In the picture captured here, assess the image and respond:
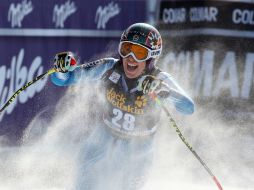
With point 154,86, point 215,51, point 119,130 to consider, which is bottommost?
point 215,51

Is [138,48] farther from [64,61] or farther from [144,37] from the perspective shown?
[64,61]

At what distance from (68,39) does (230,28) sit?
144 inches

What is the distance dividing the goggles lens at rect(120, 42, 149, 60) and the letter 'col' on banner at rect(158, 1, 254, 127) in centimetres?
646

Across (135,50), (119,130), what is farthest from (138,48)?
(119,130)

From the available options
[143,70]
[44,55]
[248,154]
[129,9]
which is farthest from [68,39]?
[143,70]

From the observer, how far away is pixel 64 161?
9.77 meters

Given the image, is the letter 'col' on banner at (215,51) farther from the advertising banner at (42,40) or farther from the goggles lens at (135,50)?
the goggles lens at (135,50)

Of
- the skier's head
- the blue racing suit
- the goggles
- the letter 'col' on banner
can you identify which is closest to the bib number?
the blue racing suit

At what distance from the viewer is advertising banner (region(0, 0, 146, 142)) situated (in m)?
10.5

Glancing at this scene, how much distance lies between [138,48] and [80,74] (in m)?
0.72

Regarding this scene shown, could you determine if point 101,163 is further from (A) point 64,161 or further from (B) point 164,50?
(B) point 164,50

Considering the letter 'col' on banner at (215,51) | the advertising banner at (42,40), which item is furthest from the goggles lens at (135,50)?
the letter 'col' on banner at (215,51)

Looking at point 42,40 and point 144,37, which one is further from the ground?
point 144,37

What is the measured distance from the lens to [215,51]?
13227mm
